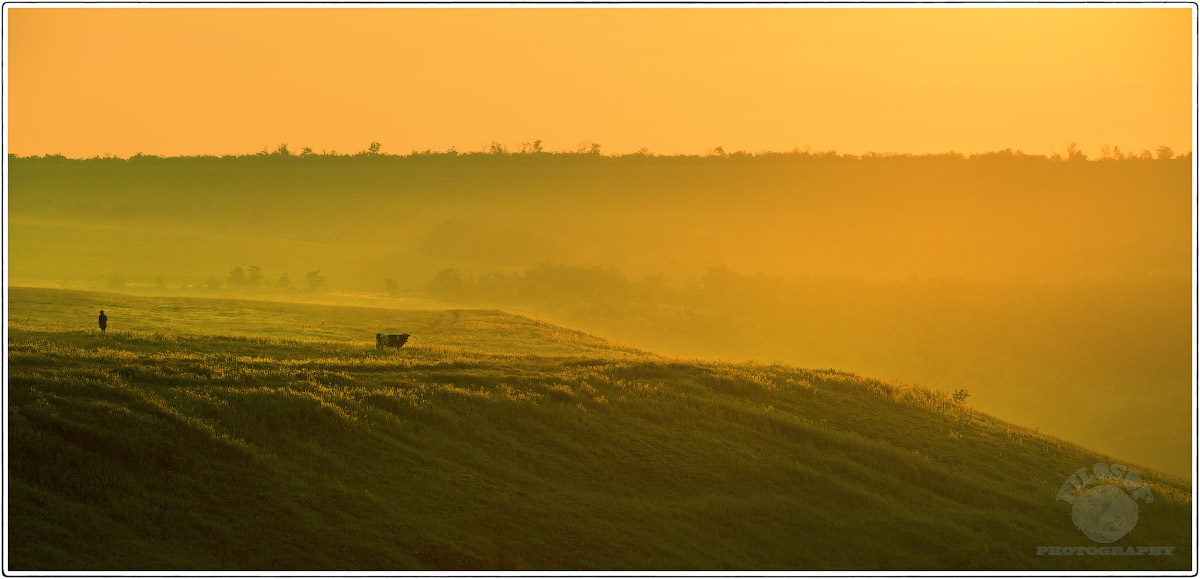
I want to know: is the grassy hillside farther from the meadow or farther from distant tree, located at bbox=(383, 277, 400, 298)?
distant tree, located at bbox=(383, 277, 400, 298)

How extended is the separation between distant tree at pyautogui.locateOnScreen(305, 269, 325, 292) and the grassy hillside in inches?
3335

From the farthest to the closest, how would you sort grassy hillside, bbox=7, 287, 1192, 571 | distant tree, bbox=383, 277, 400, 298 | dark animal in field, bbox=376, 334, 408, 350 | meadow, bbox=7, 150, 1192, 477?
distant tree, bbox=383, 277, 400, 298 < meadow, bbox=7, 150, 1192, 477 < dark animal in field, bbox=376, 334, 408, 350 < grassy hillside, bbox=7, 287, 1192, 571

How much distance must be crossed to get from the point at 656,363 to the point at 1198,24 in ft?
84.0

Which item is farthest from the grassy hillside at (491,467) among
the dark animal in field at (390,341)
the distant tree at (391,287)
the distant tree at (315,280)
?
the distant tree at (391,287)

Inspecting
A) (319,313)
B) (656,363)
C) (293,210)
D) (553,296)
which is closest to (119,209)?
(293,210)

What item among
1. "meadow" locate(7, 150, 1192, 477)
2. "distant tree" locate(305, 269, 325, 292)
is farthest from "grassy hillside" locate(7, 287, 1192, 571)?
"distant tree" locate(305, 269, 325, 292)

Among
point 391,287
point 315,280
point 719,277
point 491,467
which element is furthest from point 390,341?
point 719,277

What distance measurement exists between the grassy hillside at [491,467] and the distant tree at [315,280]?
84.7m

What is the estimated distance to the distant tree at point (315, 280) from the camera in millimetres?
133500

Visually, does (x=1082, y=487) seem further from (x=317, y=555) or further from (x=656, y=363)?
(x=317, y=555)

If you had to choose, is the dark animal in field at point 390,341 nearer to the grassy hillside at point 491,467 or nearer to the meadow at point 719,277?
the grassy hillside at point 491,467

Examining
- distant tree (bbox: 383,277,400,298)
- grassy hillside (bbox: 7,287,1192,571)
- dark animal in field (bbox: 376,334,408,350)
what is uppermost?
distant tree (bbox: 383,277,400,298)

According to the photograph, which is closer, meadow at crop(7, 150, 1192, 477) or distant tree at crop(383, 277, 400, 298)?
meadow at crop(7, 150, 1192, 477)

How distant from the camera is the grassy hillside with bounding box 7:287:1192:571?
2625cm
